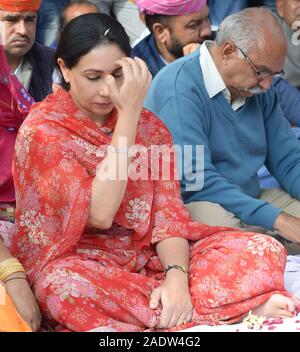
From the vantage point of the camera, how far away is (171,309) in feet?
Result: 11.1

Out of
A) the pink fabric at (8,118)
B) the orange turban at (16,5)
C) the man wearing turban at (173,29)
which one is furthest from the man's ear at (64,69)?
the man wearing turban at (173,29)

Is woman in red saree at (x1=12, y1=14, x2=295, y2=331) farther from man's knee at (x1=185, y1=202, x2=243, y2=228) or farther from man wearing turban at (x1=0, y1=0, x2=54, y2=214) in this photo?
man wearing turban at (x1=0, y1=0, x2=54, y2=214)

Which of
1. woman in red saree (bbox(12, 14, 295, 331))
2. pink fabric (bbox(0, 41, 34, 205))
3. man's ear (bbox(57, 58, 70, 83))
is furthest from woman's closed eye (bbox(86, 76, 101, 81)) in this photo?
pink fabric (bbox(0, 41, 34, 205))

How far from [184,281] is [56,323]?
1.59ft

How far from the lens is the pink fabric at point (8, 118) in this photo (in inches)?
150

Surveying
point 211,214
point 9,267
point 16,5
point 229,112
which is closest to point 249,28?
point 229,112

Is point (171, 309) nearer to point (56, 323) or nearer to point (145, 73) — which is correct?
point (56, 323)

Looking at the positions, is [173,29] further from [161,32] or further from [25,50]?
[25,50]

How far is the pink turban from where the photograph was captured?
5341mm

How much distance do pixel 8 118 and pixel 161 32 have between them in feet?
5.83

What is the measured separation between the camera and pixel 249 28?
416 cm

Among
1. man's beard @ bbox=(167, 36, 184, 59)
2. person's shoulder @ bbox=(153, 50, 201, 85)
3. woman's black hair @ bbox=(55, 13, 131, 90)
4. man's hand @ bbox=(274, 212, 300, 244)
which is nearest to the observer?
woman's black hair @ bbox=(55, 13, 131, 90)

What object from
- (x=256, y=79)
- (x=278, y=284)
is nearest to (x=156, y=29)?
(x=256, y=79)

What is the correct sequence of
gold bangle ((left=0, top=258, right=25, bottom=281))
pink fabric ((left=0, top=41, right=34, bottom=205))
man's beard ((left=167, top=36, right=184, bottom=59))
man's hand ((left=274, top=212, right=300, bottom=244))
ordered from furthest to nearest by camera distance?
1. man's beard ((left=167, top=36, right=184, bottom=59))
2. man's hand ((left=274, top=212, right=300, bottom=244))
3. pink fabric ((left=0, top=41, right=34, bottom=205))
4. gold bangle ((left=0, top=258, right=25, bottom=281))
